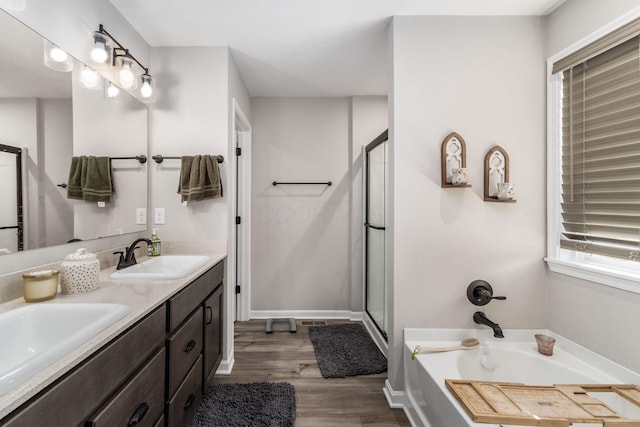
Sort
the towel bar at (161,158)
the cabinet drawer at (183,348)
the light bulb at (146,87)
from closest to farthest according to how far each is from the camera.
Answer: the cabinet drawer at (183,348), the light bulb at (146,87), the towel bar at (161,158)

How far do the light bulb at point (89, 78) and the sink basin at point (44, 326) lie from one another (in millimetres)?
1182

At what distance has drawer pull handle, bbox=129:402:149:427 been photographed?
99 centimetres

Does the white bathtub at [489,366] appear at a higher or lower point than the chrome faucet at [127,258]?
lower

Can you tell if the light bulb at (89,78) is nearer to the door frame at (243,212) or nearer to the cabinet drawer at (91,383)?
the cabinet drawer at (91,383)

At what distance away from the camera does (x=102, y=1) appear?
1.70 m

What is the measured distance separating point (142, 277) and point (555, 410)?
1.98 m

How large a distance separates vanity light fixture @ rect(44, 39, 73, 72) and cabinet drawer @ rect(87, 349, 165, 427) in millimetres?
1428

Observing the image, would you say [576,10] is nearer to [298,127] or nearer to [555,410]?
[555,410]

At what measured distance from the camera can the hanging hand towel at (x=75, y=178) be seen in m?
1.43

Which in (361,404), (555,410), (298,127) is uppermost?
(298,127)

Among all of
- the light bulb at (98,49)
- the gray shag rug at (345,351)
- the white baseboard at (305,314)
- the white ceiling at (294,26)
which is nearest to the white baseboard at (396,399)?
the gray shag rug at (345,351)

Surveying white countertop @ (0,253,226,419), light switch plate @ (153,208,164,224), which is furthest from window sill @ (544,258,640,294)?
light switch plate @ (153,208,164,224)

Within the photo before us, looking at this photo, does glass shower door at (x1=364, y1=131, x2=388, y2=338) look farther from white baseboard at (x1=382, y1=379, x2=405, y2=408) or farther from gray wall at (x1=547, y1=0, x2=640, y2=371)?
gray wall at (x1=547, y1=0, x2=640, y2=371)

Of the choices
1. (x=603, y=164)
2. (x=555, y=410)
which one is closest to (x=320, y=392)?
(x=555, y=410)
